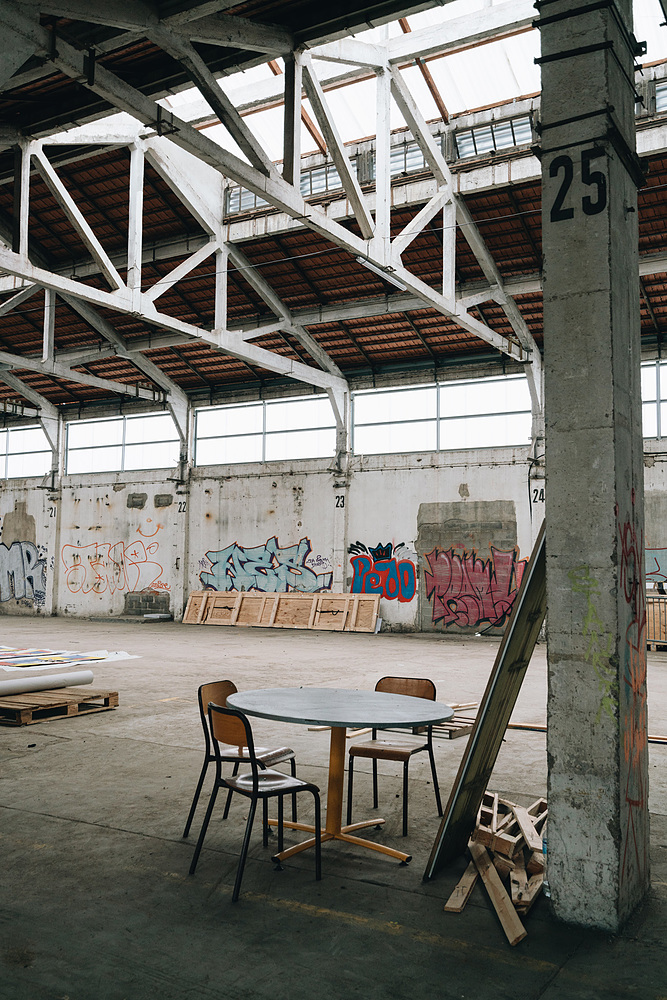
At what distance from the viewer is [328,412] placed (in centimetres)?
2139

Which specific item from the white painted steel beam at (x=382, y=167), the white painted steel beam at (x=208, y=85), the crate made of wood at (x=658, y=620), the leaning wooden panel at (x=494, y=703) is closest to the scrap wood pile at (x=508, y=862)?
the leaning wooden panel at (x=494, y=703)

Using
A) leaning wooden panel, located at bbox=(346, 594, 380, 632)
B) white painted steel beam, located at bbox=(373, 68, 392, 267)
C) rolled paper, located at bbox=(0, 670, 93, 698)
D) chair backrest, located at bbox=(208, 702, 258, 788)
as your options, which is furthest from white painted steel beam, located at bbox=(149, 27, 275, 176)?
leaning wooden panel, located at bbox=(346, 594, 380, 632)

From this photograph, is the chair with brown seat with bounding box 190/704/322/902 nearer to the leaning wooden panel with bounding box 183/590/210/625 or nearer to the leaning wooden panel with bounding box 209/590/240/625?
the leaning wooden panel with bounding box 209/590/240/625

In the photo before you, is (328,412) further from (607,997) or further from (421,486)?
(607,997)

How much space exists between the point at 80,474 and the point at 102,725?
58.3 ft

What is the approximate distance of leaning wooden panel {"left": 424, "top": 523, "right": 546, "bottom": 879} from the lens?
438 centimetres

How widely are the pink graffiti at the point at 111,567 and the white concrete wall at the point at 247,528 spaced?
3 cm

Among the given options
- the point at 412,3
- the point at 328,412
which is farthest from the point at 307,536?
the point at 412,3

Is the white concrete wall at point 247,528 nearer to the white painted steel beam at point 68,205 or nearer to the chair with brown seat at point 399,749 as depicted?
the white painted steel beam at point 68,205

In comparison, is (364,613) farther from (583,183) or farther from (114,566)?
(583,183)

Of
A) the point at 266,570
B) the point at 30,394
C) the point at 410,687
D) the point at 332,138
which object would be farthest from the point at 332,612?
the point at 410,687

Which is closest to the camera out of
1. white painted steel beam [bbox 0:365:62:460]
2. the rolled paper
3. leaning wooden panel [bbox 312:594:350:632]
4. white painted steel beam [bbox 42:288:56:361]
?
the rolled paper

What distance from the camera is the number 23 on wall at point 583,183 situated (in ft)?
13.4

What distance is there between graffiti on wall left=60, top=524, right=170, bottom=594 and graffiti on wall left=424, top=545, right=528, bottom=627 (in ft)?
27.2
